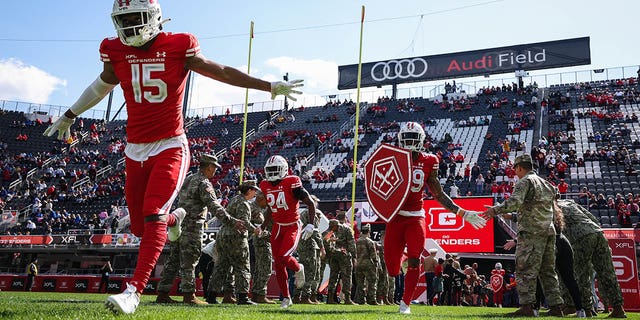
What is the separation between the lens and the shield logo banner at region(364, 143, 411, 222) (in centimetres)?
777

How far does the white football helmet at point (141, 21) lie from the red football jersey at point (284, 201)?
4470 millimetres

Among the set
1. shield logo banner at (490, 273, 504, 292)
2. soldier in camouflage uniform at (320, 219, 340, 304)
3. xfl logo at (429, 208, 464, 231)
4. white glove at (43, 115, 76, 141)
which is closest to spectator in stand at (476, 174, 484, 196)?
xfl logo at (429, 208, 464, 231)

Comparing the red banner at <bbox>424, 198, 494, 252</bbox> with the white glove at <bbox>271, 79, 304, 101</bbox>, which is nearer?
the white glove at <bbox>271, 79, 304, 101</bbox>

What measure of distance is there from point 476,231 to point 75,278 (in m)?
16.7

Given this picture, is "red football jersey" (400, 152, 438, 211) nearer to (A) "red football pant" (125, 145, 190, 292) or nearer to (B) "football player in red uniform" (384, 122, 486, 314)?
(B) "football player in red uniform" (384, 122, 486, 314)

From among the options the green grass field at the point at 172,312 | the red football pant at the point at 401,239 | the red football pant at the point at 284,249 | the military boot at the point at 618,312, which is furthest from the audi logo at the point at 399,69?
the green grass field at the point at 172,312

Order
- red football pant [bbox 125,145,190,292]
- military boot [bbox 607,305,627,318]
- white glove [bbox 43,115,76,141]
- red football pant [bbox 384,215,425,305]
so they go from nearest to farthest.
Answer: red football pant [bbox 125,145,190,292], white glove [bbox 43,115,76,141], red football pant [bbox 384,215,425,305], military boot [bbox 607,305,627,318]

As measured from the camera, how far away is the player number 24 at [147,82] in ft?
17.1

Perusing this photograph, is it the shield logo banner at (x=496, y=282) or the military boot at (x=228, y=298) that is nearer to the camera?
the military boot at (x=228, y=298)

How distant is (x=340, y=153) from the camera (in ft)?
125

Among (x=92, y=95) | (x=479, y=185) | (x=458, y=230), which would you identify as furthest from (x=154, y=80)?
(x=479, y=185)

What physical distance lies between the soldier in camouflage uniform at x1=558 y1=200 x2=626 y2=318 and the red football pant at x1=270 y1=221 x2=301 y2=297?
4.64m

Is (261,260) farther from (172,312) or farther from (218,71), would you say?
(218,71)

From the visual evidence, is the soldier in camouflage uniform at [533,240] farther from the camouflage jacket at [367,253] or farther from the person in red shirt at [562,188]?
the person in red shirt at [562,188]
